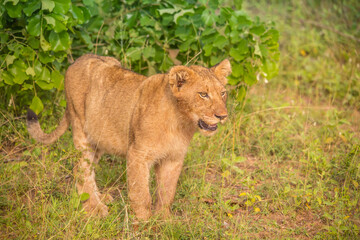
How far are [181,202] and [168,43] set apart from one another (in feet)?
7.51

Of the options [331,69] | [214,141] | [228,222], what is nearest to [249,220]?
[228,222]

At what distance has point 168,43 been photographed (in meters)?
5.74

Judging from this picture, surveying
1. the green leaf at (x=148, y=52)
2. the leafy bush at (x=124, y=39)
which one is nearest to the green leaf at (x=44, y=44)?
the leafy bush at (x=124, y=39)

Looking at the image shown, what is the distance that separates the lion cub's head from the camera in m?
3.72

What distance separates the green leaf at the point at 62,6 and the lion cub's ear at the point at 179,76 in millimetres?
1473

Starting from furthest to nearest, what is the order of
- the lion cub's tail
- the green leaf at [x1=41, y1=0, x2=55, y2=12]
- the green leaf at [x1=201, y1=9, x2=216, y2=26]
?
the green leaf at [x1=201, y1=9, x2=216, y2=26] → the lion cub's tail → the green leaf at [x1=41, y1=0, x2=55, y2=12]

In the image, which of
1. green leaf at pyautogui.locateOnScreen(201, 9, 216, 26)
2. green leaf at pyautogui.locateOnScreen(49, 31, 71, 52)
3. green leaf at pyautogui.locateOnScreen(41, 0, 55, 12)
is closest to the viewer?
green leaf at pyautogui.locateOnScreen(41, 0, 55, 12)

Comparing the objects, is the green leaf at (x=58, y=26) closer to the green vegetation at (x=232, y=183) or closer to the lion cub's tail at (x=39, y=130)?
the lion cub's tail at (x=39, y=130)

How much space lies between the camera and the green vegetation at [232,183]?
146 inches

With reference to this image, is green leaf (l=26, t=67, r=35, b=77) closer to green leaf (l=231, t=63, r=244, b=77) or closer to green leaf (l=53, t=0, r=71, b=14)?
green leaf (l=53, t=0, r=71, b=14)

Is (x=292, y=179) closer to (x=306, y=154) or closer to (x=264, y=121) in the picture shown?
(x=306, y=154)

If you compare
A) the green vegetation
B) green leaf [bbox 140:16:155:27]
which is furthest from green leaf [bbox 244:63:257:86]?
green leaf [bbox 140:16:155:27]

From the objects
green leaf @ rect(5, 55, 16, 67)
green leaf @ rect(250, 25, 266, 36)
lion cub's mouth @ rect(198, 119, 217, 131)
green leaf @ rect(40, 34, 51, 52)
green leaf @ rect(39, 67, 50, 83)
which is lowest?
green leaf @ rect(39, 67, 50, 83)

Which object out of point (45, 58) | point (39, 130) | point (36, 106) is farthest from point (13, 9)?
point (39, 130)
